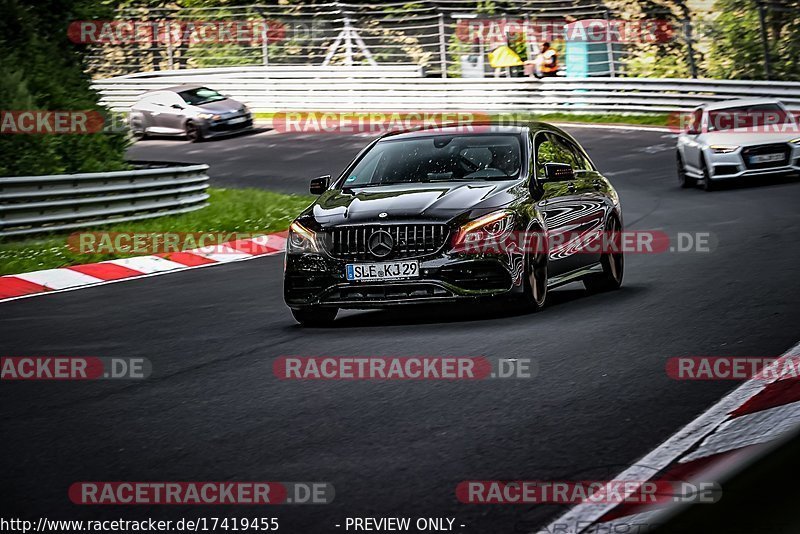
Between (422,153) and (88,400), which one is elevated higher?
(422,153)

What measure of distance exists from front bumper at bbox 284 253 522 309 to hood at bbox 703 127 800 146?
12732 mm

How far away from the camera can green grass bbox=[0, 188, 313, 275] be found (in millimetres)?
15211

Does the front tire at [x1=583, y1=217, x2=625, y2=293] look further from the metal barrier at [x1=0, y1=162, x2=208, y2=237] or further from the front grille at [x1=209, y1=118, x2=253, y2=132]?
the front grille at [x1=209, y1=118, x2=253, y2=132]

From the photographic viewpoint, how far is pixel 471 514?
4.48 meters

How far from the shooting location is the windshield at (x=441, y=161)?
34.4ft

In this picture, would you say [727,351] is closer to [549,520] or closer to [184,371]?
[184,371]

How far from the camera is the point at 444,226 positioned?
942 centimetres

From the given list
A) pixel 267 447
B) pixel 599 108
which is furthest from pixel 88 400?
pixel 599 108

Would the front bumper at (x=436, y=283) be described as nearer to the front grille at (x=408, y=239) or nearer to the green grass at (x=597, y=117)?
the front grille at (x=408, y=239)

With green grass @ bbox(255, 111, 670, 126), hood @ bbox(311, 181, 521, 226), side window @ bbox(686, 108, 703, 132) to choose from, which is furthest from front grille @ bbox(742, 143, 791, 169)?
hood @ bbox(311, 181, 521, 226)

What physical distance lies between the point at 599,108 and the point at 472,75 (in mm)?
6317

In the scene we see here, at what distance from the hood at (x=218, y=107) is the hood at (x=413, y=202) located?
24.3 m

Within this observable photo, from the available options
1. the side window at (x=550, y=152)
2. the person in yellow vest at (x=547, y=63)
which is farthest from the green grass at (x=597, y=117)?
the side window at (x=550, y=152)

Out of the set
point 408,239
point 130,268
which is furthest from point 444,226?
point 130,268
